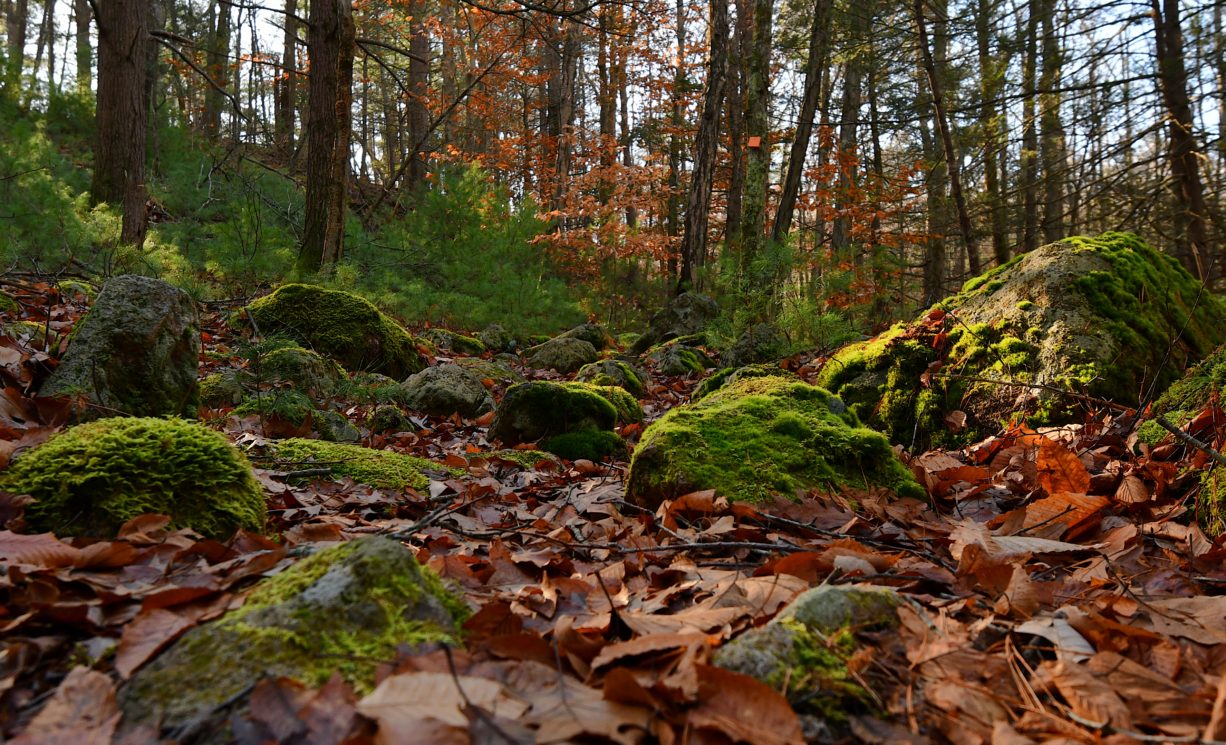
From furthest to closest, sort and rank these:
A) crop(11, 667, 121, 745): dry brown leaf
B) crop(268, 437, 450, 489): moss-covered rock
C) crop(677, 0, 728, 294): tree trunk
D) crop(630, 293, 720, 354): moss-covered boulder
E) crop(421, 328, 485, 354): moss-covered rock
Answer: crop(677, 0, 728, 294): tree trunk
crop(630, 293, 720, 354): moss-covered boulder
crop(421, 328, 485, 354): moss-covered rock
crop(268, 437, 450, 489): moss-covered rock
crop(11, 667, 121, 745): dry brown leaf

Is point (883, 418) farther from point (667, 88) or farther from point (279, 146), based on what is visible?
point (279, 146)

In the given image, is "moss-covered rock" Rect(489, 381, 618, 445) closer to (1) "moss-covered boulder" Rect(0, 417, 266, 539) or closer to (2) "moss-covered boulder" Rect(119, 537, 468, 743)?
(1) "moss-covered boulder" Rect(0, 417, 266, 539)

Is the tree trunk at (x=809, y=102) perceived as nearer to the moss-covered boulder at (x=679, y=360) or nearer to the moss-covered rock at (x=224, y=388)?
the moss-covered boulder at (x=679, y=360)

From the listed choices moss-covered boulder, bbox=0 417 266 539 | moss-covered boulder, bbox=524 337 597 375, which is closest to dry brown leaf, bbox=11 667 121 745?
moss-covered boulder, bbox=0 417 266 539

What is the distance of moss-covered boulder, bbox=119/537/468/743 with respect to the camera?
1157mm

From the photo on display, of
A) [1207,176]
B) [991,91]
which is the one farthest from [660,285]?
[1207,176]

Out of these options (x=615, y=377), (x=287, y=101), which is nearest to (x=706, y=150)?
(x=615, y=377)

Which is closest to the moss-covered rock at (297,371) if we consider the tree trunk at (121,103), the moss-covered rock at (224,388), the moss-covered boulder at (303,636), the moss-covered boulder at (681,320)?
the moss-covered rock at (224,388)

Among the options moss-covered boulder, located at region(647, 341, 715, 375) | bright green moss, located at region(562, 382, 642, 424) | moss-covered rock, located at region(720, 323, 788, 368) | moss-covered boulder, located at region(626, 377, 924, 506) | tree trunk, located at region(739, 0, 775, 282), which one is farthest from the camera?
tree trunk, located at region(739, 0, 775, 282)

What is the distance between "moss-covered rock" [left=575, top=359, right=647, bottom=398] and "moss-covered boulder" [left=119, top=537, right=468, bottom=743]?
19.1ft

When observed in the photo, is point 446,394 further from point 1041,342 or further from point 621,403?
point 1041,342

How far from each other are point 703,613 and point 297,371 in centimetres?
472

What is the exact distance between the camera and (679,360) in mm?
9242

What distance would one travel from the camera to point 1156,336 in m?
4.32
